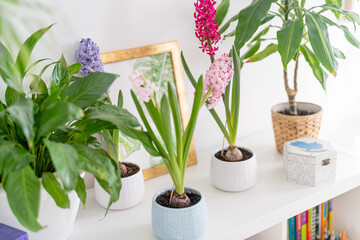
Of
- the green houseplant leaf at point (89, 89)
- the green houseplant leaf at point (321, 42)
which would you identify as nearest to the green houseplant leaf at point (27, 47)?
the green houseplant leaf at point (89, 89)

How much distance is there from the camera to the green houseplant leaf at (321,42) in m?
1.26

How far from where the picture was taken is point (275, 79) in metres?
1.83

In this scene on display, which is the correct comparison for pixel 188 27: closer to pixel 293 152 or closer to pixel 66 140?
pixel 293 152

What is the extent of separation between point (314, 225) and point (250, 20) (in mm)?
845

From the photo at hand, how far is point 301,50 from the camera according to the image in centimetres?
144

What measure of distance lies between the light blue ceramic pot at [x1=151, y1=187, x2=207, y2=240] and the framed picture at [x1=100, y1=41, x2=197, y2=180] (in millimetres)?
345

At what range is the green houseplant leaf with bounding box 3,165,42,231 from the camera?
83cm

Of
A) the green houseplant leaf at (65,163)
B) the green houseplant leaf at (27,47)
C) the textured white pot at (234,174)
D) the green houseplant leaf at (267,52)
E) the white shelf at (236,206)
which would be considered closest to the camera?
the green houseplant leaf at (65,163)

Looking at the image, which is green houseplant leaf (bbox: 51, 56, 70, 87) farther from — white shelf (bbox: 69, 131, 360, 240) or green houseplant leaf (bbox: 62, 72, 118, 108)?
white shelf (bbox: 69, 131, 360, 240)

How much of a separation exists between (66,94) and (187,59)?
1.96ft

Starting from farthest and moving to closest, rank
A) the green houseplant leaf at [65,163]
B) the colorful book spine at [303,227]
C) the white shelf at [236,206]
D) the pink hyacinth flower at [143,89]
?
the colorful book spine at [303,227], the white shelf at [236,206], the pink hyacinth flower at [143,89], the green houseplant leaf at [65,163]

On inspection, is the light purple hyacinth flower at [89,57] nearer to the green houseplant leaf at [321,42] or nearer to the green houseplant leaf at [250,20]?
the green houseplant leaf at [250,20]

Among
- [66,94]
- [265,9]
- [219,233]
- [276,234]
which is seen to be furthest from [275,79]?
[66,94]

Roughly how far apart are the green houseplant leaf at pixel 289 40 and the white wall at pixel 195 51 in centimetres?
37
